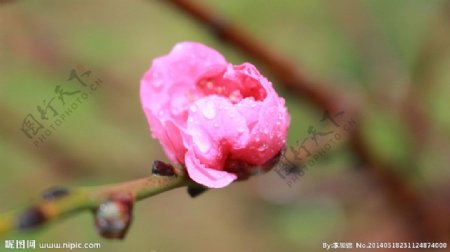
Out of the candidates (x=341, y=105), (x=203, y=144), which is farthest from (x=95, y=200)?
(x=341, y=105)

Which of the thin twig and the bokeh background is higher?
the thin twig

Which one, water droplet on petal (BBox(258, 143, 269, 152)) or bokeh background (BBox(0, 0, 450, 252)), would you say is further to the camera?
bokeh background (BBox(0, 0, 450, 252))

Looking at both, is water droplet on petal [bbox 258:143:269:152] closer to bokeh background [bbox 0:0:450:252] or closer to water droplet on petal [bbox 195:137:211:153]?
water droplet on petal [bbox 195:137:211:153]

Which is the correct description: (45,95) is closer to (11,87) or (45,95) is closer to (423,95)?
(11,87)

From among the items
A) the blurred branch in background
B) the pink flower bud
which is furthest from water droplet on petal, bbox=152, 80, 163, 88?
the blurred branch in background

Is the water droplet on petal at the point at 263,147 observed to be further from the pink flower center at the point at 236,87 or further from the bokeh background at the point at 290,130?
the bokeh background at the point at 290,130

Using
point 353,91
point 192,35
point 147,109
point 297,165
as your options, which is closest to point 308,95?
point 353,91

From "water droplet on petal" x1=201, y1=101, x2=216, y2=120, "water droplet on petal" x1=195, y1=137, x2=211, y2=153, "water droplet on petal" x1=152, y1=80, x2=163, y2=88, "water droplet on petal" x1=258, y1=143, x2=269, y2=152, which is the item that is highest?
"water droplet on petal" x1=152, y1=80, x2=163, y2=88
